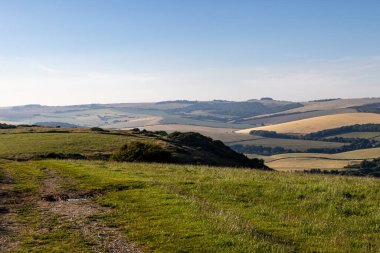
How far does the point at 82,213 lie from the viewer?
60.2 ft

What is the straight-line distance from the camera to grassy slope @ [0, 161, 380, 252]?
43.7ft

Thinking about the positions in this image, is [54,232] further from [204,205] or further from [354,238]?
[354,238]

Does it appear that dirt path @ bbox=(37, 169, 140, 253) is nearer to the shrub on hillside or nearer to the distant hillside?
the shrub on hillside

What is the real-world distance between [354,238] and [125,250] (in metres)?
8.15

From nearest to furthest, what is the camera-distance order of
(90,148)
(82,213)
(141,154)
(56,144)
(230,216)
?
(230,216), (82,213), (141,154), (90,148), (56,144)

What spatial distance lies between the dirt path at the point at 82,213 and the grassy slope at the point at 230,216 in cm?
45

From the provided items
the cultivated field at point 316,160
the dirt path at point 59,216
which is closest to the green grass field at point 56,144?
the dirt path at point 59,216

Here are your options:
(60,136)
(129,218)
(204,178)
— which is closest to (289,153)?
(60,136)

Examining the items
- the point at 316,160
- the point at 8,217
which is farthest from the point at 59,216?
the point at 316,160

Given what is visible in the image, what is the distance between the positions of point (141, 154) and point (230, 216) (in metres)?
35.1

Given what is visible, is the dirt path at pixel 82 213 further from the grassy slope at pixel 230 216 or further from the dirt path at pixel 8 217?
the dirt path at pixel 8 217

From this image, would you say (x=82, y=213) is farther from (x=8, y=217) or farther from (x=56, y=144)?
(x=56, y=144)

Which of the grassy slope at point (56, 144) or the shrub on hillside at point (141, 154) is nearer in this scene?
the shrub on hillside at point (141, 154)

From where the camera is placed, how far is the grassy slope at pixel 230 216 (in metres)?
13.3
